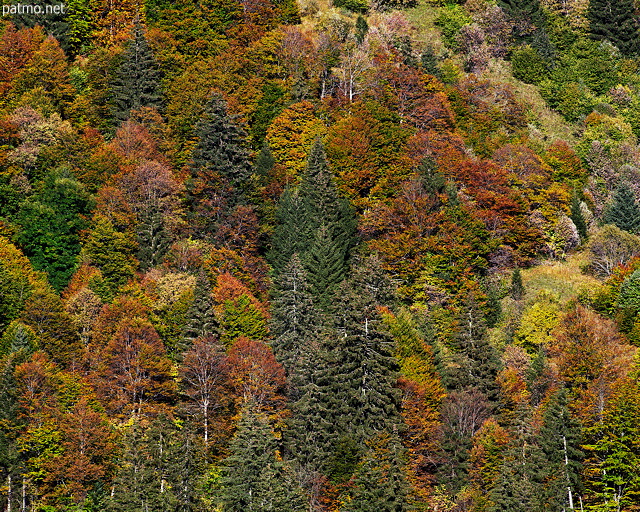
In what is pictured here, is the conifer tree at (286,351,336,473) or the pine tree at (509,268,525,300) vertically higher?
the conifer tree at (286,351,336,473)

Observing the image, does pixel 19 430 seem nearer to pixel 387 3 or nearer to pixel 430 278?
pixel 430 278

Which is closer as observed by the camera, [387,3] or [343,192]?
[343,192]

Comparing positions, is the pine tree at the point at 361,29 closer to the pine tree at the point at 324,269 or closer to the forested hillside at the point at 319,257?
the forested hillside at the point at 319,257

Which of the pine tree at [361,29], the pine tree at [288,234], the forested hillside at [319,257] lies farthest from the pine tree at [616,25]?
the pine tree at [288,234]

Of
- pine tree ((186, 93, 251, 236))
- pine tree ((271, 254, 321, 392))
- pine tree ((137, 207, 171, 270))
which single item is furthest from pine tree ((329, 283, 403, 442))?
pine tree ((186, 93, 251, 236))

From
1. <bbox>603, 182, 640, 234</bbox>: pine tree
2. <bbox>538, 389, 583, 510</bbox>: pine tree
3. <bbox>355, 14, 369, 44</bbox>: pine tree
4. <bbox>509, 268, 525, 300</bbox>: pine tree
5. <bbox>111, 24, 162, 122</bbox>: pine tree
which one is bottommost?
<bbox>603, 182, 640, 234</bbox>: pine tree

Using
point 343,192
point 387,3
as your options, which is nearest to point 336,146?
point 343,192

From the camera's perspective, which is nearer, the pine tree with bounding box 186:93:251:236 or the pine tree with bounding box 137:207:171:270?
the pine tree with bounding box 137:207:171:270

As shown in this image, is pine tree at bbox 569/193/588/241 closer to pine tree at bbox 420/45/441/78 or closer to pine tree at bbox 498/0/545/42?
pine tree at bbox 420/45/441/78
